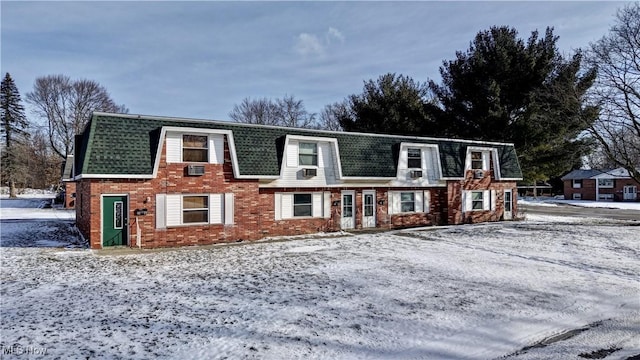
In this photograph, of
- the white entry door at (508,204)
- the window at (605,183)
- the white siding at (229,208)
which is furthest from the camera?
the window at (605,183)

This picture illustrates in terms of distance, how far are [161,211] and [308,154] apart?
21.8 feet

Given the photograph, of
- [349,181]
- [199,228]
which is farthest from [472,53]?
[199,228]

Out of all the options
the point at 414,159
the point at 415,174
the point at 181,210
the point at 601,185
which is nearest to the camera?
the point at 181,210

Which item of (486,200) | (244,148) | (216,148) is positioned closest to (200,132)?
(216,148)

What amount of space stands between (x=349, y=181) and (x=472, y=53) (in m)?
20.3

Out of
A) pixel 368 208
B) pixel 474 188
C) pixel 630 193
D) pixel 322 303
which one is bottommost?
pixel 322 303

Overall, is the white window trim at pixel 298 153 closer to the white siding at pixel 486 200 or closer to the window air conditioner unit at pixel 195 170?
the window air conditioner unit at pixel 195 170

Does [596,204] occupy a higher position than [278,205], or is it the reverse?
[278,205]

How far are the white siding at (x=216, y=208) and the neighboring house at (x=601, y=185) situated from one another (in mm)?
48657

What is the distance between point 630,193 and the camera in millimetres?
47094

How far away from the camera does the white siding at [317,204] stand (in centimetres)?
1798

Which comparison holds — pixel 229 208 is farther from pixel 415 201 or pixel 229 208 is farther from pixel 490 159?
pixel 490 159

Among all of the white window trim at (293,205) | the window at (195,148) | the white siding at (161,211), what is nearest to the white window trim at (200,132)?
the window at (195,148)

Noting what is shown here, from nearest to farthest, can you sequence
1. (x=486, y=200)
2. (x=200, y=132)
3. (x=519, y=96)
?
(x=200, y=132), (x=486, y=200), (x=519, y=96)
